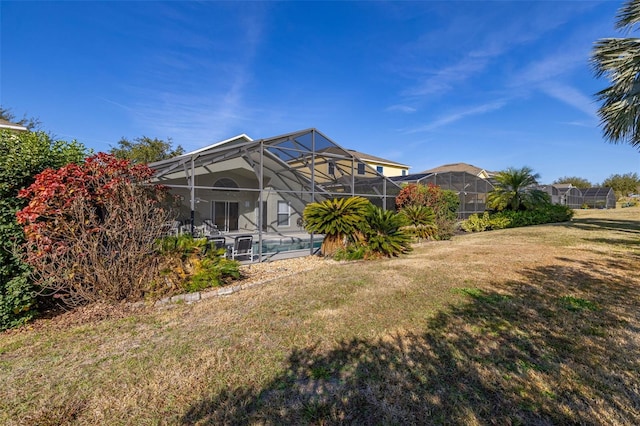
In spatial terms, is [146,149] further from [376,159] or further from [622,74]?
[622,74]

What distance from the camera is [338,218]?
8.63m

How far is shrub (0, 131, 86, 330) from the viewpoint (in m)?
3.76

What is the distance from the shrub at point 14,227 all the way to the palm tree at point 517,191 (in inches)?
809

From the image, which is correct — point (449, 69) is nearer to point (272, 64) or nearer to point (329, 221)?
point (272, 64)

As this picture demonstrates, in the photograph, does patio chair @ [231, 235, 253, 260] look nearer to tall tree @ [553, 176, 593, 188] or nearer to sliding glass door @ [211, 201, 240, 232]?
sliding glass door @ [211, 201, 240, 232]

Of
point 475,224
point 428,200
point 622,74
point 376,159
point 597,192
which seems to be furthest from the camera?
point 597,192

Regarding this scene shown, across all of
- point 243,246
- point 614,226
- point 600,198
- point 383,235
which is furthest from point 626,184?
point 243,246

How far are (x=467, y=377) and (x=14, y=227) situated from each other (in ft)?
19.1

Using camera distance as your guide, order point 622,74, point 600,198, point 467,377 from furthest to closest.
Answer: point 600,198 → point 622,74 → point 467,377

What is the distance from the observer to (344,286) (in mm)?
5625

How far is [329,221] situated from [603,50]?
36.4 feet

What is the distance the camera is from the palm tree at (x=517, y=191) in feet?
56.5

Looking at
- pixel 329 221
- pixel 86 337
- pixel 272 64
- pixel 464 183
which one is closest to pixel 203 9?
pixel 272 64

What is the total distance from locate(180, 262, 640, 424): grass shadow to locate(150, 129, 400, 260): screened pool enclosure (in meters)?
5.88
